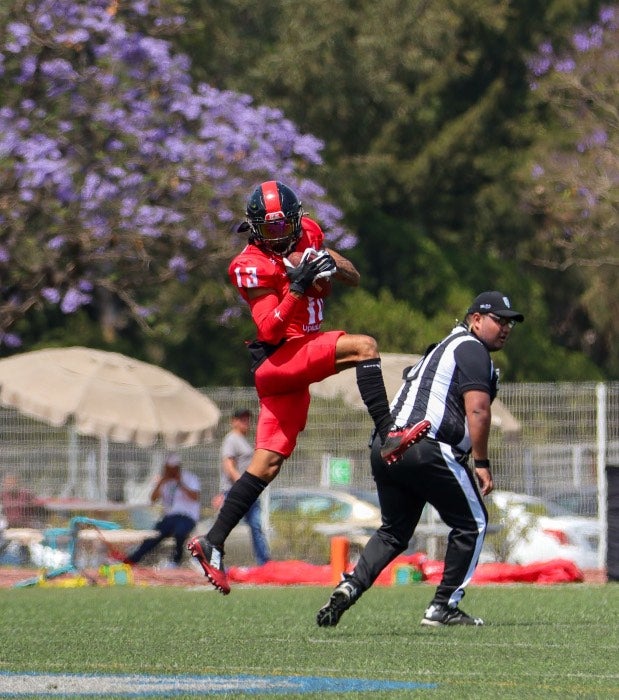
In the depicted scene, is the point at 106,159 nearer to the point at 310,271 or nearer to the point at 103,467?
the point at 103,467

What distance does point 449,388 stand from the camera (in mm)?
9375

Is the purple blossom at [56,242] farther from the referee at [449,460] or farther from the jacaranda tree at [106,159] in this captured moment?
the referee at [449,460]

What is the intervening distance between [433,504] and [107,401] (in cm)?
1227

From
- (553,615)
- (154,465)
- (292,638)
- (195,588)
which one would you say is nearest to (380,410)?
(292,638)

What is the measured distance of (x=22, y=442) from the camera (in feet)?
70.3

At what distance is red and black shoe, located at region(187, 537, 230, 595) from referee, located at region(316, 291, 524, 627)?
0.57m

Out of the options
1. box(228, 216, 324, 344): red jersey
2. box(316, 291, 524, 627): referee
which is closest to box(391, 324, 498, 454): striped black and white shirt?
box(316, 291, 524, 627): referee

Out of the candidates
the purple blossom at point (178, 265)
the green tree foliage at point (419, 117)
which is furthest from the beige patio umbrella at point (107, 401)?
the green tree foliage at point (419, 117)

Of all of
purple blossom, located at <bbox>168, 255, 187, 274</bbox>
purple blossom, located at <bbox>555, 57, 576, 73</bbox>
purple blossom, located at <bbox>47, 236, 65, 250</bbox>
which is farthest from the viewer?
purple blossom, located at <bbox>555, 57, 576, 73</bbox>

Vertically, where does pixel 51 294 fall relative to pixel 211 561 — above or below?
above

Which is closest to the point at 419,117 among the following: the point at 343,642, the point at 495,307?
the point at 495,307

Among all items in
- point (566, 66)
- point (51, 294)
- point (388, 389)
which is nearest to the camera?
point (388, 389)

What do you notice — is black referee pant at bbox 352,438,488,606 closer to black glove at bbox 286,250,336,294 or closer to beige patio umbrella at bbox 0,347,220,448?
black glove at bbox 286,250,336,294

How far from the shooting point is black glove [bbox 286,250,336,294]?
29.3 ft
